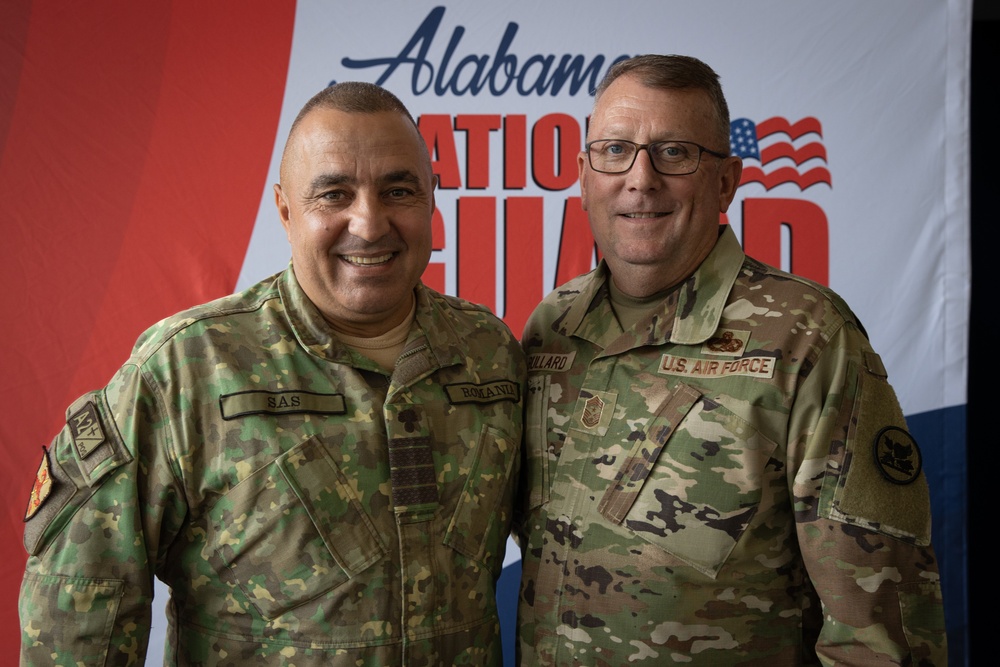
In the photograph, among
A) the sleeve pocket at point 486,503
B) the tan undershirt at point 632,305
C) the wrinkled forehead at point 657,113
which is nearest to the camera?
the sleeve pocket at point 486,503

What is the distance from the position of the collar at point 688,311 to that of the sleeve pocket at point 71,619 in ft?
3.31

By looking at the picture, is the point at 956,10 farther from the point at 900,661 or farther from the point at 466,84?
the point at 900,661

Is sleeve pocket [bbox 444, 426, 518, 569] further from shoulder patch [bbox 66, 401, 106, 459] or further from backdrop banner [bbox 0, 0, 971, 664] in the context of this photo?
backdrop banner [bbox 0, 0, 971, 664]

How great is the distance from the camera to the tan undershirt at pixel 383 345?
5.49 feet

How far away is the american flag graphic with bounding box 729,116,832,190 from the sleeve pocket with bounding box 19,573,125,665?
223 cm

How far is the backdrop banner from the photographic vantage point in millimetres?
2852

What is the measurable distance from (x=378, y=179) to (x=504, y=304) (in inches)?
55.9

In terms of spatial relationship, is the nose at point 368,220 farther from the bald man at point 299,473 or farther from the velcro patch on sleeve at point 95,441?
the velcro patch on sleeve at point 95,441

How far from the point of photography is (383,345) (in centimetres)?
170

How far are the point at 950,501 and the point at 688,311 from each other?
160 cm

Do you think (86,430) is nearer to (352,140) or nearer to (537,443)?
(352,140)

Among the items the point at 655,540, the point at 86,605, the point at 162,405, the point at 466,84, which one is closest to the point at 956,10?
the point at 466,84

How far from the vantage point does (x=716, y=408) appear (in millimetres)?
1646

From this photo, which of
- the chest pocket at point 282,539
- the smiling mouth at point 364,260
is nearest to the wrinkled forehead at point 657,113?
the smiling mouth at point 364,260
